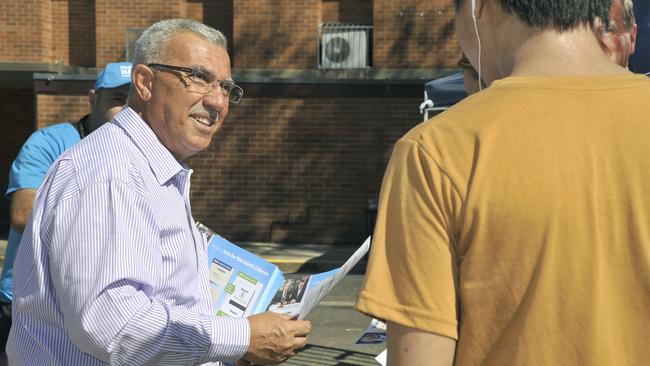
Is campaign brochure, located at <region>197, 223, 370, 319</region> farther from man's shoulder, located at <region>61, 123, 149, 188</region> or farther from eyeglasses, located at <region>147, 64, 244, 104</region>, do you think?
man's shoulder, located at <region>61, 123, 149, 188</region>

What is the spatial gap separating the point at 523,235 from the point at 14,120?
18.6 m

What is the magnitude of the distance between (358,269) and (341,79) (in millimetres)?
3742

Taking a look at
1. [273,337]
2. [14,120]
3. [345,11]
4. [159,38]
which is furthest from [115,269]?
[14,120]

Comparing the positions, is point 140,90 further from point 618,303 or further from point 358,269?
Result: point 358,269

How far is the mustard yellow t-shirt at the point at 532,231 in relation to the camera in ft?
4.93

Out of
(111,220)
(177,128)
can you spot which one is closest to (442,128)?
(111,220)

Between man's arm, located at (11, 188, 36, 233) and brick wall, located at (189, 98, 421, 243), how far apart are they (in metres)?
11.5

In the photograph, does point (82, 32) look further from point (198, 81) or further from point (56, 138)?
point (198, 81)

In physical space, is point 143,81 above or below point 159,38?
below

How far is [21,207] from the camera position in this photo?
158 inches

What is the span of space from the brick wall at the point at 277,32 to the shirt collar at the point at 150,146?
13284 mm

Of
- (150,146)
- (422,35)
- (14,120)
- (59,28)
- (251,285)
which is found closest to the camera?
(150,146)

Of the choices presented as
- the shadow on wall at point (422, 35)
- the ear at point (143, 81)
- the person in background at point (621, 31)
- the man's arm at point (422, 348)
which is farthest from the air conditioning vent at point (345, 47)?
the man's arm at point (422, 348)

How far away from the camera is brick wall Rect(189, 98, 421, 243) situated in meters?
15.5
